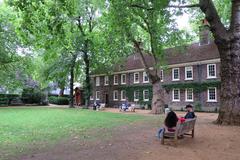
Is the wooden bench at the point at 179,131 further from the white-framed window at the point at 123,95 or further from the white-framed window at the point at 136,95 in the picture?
the white-framed window at the point at 123,95

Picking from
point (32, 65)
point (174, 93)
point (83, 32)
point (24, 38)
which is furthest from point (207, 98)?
point (24, 38)

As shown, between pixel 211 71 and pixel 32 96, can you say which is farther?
pixel 32 96

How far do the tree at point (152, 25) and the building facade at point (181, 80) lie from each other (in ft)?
11.1

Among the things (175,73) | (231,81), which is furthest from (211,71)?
(231,81)

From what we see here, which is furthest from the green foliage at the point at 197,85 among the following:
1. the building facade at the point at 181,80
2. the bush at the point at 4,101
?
the bush at the point at 4,101

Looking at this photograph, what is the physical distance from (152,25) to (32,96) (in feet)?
107

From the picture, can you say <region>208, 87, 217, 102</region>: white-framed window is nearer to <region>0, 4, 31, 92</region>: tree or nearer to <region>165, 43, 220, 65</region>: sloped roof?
<region>165, 43, 220, 65</region>: sloped roof

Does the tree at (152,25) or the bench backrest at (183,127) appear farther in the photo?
the tree at (152,25)

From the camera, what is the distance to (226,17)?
3144 cm

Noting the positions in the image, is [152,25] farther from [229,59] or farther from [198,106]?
[198,106]

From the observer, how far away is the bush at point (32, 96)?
53.0 metres

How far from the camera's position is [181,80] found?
39781 mm

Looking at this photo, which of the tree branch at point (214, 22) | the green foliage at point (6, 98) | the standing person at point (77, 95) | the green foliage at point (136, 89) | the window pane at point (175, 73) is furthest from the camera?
the standing person at point (77, 95)

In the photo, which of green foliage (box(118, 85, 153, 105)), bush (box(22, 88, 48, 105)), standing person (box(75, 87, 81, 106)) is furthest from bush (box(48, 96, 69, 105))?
green foliage (box(118, 85, 153, 105))
